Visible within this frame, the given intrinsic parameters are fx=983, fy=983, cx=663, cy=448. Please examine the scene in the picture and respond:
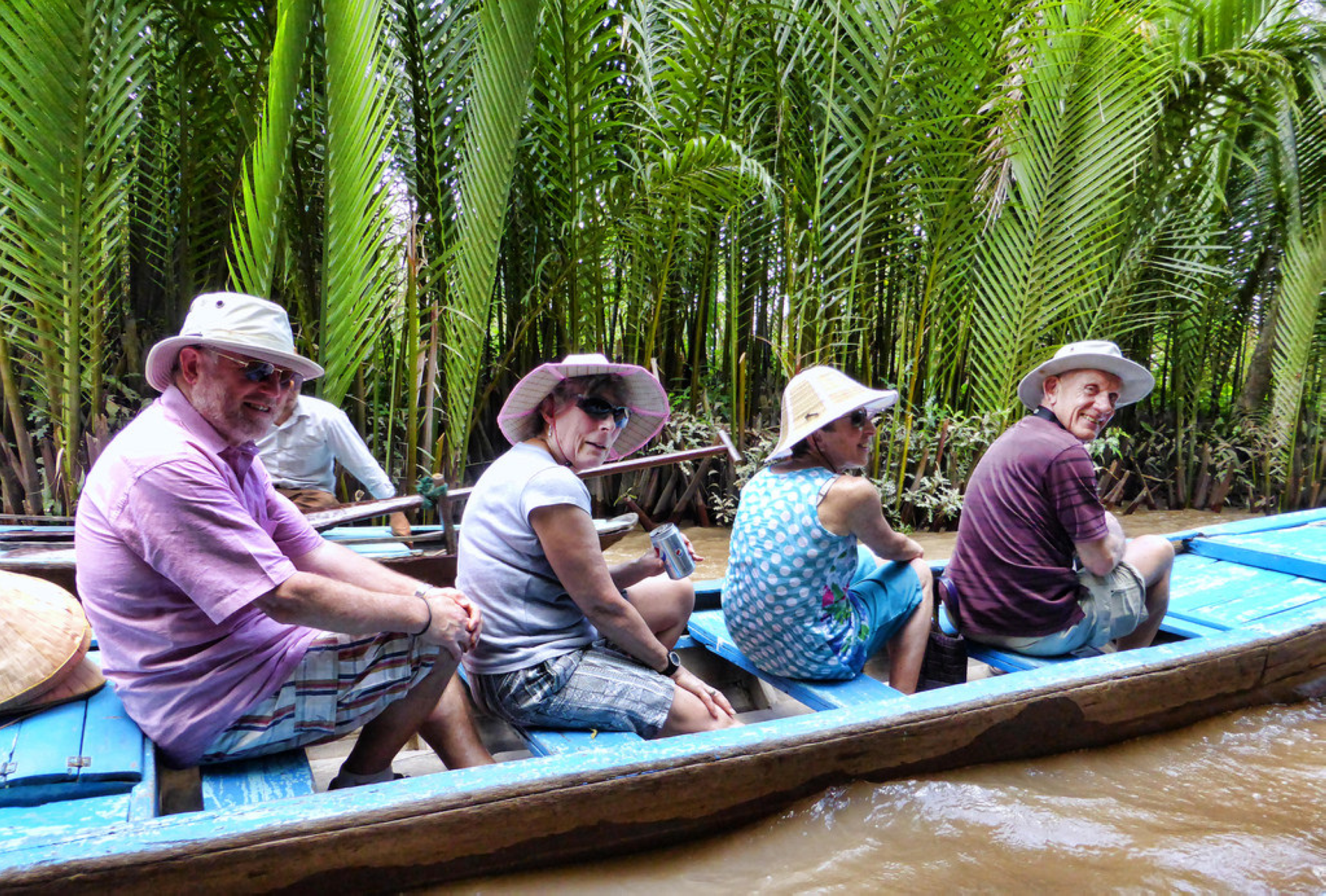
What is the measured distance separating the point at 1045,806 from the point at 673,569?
108cm

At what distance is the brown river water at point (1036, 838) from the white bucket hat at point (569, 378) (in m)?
1.09

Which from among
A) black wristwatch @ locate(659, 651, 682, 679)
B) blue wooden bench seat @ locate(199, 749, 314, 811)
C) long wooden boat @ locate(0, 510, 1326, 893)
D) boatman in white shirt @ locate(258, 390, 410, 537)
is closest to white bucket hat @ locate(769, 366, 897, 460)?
black wristwatch @ locate(659, 651, 682, 679)

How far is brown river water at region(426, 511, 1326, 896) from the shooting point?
2.05 meters

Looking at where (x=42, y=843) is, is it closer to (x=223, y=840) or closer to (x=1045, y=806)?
(x=223, y=840)

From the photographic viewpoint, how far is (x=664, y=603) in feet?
9.45

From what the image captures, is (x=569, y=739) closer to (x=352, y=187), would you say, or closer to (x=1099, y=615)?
(x=1099, y=615)

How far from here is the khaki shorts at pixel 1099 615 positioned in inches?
123

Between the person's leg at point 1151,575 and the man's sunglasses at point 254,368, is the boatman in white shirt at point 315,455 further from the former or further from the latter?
the person's leg at point 1151,575

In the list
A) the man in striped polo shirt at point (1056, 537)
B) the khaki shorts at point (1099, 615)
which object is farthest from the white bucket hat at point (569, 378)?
the khaki shorts at point (1099, 615)

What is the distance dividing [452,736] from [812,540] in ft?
3.42

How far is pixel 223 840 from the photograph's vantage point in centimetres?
163

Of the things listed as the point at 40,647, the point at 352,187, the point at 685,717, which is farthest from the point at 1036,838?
the point at 352,187

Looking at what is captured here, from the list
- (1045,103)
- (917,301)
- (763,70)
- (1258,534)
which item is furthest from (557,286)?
(1258,534)

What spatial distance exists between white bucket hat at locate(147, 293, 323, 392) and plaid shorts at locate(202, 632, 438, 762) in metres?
0.61
